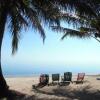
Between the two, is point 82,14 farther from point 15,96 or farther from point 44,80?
point 44,80

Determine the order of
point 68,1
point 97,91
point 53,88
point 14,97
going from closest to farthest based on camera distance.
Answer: point 68,1
point 14,97
point 97,91
point 53,88

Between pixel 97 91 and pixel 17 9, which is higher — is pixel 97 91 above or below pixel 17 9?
below

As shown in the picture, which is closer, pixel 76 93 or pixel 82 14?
pixel 82 14

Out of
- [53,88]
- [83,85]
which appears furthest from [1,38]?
[83,85]

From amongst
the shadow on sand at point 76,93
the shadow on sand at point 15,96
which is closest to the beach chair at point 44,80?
the shadow on sand at point 76,93

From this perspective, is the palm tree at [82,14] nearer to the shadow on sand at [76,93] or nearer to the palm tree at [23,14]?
the palm tree at [23,14]

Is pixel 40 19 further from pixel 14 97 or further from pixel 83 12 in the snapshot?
pixel 14 97

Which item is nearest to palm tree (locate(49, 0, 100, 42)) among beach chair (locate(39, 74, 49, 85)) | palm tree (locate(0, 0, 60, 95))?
palm tree (locate(0, 0, 60, 95))

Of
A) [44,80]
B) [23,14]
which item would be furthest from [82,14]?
[44,80]

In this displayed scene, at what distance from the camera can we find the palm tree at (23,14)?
17688 mm

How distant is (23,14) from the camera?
1880cm

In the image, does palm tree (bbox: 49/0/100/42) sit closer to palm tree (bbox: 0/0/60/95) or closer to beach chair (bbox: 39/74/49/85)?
palm tree (bbox: 0/0/60/95)

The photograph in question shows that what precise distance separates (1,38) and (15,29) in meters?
0.95

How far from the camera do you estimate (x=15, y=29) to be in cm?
1909
